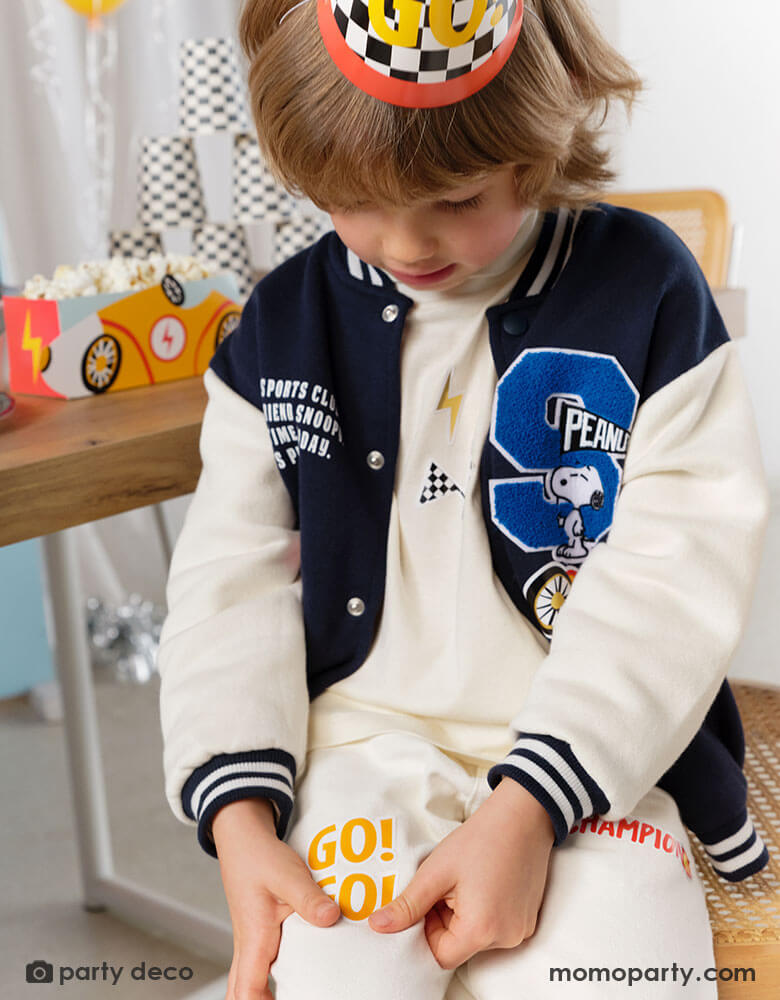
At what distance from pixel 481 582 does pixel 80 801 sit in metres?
0.86

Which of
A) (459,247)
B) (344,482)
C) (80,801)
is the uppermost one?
(459,247)

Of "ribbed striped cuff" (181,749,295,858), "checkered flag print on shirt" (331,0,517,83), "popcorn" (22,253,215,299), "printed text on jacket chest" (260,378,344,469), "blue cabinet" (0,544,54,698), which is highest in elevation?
"checkered flag print on shirt" (331,0,517,83)

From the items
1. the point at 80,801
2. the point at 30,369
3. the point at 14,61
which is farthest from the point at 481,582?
the point at 14,61

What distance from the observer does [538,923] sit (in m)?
0.58

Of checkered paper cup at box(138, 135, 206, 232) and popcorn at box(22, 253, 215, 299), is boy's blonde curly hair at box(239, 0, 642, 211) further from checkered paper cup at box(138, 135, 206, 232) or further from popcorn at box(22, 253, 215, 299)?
checkered paper cup at box(138, 135, 206, 232)

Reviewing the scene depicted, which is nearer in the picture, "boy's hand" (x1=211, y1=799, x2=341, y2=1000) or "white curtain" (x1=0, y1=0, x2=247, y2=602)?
"boy's hand" (x1=211, y1=799, x2=341, y2=1000)

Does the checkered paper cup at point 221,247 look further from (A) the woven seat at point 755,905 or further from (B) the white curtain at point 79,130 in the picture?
(A) the woven seat at point 755,905

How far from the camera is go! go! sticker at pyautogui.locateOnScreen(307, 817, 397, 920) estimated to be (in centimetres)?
59

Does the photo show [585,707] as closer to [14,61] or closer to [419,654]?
[419,654]

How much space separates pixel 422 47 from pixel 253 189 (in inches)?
43.4

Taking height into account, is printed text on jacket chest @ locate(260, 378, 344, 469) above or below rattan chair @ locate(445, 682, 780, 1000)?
above

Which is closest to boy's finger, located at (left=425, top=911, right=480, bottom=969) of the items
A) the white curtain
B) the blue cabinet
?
the blue cabinet

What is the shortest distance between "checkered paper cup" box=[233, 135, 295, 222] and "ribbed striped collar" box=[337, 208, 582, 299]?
900mm

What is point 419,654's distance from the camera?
2.39 ft
